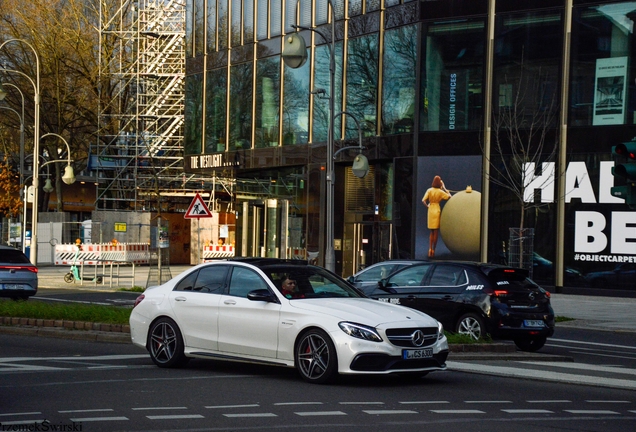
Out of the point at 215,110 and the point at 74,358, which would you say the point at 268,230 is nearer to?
the point at 215,110

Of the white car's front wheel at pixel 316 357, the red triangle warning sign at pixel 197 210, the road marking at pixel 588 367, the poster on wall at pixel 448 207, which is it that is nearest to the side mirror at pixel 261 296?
the white car's front wheel at pixel 316 357

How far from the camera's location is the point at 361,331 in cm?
1141

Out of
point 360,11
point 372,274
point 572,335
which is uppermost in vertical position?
point 360,11

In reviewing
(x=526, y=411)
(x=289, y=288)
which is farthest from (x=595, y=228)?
(x=526, y=411)

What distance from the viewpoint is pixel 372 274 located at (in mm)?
19188

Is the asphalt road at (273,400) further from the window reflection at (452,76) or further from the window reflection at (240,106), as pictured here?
the window reflection at (240,106)

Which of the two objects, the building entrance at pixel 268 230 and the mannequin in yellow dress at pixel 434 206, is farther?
the building entrance at pixel 268 230

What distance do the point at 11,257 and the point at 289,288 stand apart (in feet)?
53.5

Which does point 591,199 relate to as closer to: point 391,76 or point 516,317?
point 391,76

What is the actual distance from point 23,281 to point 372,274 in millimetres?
11302

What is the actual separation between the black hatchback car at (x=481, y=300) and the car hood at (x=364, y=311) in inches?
187

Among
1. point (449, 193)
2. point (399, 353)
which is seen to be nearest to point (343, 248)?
point (449, 193)

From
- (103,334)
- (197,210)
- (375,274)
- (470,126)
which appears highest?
(470,126)

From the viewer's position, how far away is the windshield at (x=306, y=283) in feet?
40.8
